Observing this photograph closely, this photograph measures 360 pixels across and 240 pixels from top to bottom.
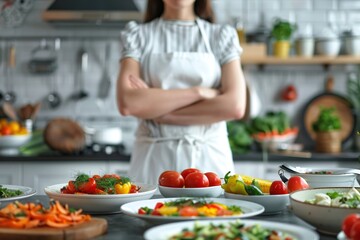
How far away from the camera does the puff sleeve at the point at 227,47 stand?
292cm

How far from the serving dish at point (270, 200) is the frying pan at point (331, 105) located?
10.8ft

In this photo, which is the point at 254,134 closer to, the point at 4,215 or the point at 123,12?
the point at 123,12

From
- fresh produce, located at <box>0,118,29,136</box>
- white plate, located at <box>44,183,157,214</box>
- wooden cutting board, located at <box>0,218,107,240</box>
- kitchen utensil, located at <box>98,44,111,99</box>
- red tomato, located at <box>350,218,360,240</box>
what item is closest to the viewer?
red tomato, located at <box>350,218,360,240</box>

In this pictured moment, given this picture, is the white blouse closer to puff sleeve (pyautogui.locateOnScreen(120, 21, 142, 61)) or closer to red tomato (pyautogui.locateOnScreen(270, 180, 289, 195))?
puff sleeve (pyautogui.locateOnScreen(120, 21, 142, 61))

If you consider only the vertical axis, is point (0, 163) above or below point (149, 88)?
below

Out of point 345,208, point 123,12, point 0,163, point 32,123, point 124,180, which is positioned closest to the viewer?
point 345,208

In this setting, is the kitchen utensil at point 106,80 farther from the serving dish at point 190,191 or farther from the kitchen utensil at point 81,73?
the serving dish at point 190,191

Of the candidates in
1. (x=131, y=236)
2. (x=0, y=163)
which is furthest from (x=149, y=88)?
(x=0, y=163)

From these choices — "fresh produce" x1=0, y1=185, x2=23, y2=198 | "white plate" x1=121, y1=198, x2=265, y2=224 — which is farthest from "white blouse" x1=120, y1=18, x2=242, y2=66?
"white plate" x1=121, y1=198, x2=265, y2=224

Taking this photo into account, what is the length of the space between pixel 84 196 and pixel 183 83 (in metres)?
1.28

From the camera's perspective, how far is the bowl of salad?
1489 mm

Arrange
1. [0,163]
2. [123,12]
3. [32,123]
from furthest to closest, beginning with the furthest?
1. [32,123]
2. [123,12]
3. [0,163]

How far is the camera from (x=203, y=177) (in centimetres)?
193

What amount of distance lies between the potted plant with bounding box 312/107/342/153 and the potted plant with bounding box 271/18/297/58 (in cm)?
54
